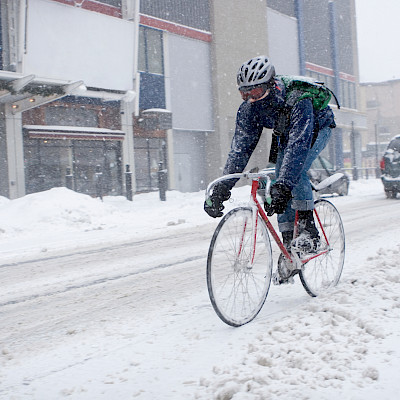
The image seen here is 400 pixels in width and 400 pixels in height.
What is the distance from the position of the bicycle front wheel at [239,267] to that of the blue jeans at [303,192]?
44 cm

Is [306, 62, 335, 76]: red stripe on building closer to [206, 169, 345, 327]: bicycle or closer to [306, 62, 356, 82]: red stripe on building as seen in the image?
[306, 62, 356, 82]: red stripe on building

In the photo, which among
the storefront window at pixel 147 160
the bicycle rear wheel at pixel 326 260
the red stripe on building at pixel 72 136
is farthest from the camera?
the storefront window at pixel 147 160

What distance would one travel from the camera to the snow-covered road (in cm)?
241

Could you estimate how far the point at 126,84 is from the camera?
20.8 meters

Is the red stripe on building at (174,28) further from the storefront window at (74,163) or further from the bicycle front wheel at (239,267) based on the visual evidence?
the bicycle front wheel at (239,267)

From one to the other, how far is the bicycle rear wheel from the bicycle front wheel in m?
0.54

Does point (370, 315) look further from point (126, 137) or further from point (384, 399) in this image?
point (126, 137)

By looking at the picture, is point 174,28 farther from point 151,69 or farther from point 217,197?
point 217,197

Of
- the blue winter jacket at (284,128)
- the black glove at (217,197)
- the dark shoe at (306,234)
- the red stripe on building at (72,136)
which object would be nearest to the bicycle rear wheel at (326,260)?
the dark shoe at (306,234)

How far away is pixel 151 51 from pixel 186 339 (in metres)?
21.9

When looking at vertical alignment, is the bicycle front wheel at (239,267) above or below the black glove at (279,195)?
below

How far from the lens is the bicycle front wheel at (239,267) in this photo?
126 inches

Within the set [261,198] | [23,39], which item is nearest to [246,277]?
[261,198]

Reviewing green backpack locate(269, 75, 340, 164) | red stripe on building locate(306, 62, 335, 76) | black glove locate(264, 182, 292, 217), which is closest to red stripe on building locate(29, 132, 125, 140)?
green backpack locate(269, 75, 340, 164)
